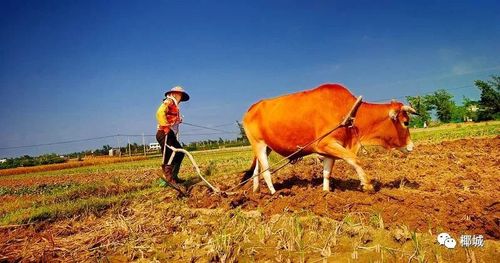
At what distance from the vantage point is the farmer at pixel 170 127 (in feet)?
30.4

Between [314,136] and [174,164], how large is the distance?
380 centimetres

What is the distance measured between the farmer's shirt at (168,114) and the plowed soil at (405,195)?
1.61 metres

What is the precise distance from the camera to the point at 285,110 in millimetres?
7426

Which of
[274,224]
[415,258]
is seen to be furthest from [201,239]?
[415,258]

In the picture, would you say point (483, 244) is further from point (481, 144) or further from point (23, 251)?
point (481, 144)

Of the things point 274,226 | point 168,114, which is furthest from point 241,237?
point 168,114

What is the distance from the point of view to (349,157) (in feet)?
21.7

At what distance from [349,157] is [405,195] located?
39.7 inches

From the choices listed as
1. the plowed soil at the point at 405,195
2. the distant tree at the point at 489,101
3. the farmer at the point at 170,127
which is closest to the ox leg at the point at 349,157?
the plowed soil at the point at 405,195

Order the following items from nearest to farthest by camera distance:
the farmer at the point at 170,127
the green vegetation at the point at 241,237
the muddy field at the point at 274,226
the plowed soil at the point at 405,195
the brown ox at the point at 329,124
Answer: the green vegetation at the point at 241,237 → the muddy field at the point at 274,226 → the plowed soil at the point at 405,195 → the brown ox at the point at 329,124 → the farmer at the point at 170,127

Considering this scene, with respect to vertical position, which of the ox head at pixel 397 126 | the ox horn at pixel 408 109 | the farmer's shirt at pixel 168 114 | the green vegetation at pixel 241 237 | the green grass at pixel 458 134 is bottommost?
the green vegetation at pixel 241 237

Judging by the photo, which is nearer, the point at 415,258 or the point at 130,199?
the point at 415,258

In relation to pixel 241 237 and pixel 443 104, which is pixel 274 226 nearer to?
pixel 241 237

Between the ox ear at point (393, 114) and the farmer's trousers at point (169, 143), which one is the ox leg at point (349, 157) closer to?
the ox ear at point (393, 114)
